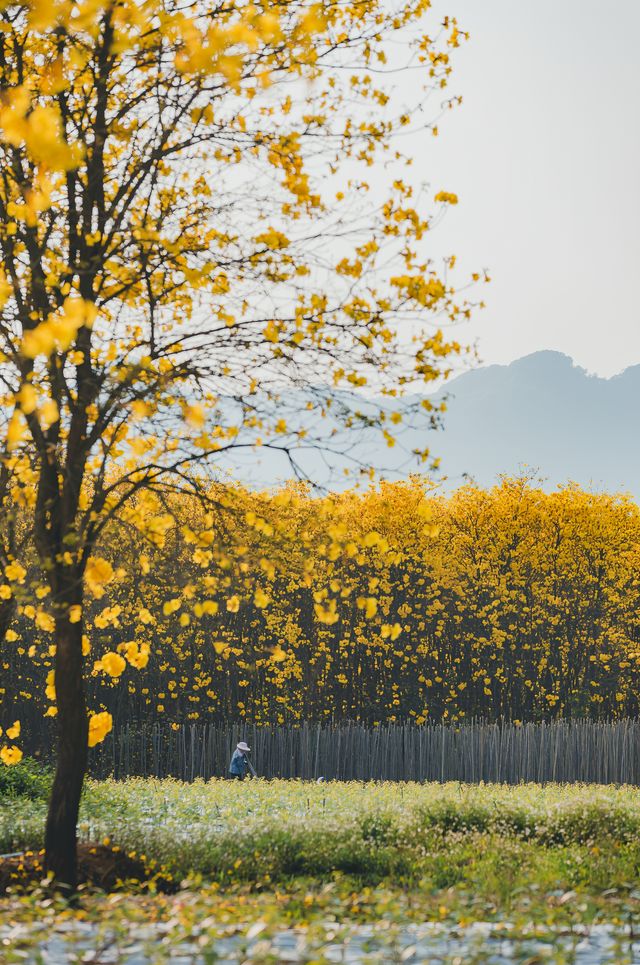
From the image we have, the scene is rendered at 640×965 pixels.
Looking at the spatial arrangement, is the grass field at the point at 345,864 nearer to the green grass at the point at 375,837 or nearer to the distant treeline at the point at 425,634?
the green grass at the point at 375,837

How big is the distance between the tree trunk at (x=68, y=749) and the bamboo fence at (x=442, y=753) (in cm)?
1073

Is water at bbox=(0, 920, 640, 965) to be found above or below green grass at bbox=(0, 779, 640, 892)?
above

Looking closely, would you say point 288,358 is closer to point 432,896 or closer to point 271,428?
point 271,428

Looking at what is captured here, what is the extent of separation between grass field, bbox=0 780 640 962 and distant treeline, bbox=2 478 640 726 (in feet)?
19.9

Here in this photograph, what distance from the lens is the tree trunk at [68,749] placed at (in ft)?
A: 23.7

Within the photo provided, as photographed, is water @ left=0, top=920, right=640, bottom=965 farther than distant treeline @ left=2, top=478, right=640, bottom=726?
No

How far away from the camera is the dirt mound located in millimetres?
7359

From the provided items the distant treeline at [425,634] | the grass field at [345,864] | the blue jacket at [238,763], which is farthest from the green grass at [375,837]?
the distant treeline at [425,634]

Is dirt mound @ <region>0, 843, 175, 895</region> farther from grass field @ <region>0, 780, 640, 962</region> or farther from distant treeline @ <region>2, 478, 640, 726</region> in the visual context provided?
distant treeline @ <region>2, 478, 640, 726</region>

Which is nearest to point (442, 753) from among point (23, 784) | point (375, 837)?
point (23, 784)

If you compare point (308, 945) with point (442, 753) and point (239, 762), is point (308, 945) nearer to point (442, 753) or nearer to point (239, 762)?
point (239, 762)

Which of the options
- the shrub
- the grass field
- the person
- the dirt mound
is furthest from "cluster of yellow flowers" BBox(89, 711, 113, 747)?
the person

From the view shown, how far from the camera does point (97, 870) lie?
25.2 ft

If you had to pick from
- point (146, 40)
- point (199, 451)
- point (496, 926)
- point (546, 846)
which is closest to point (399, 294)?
point (199, 451)
